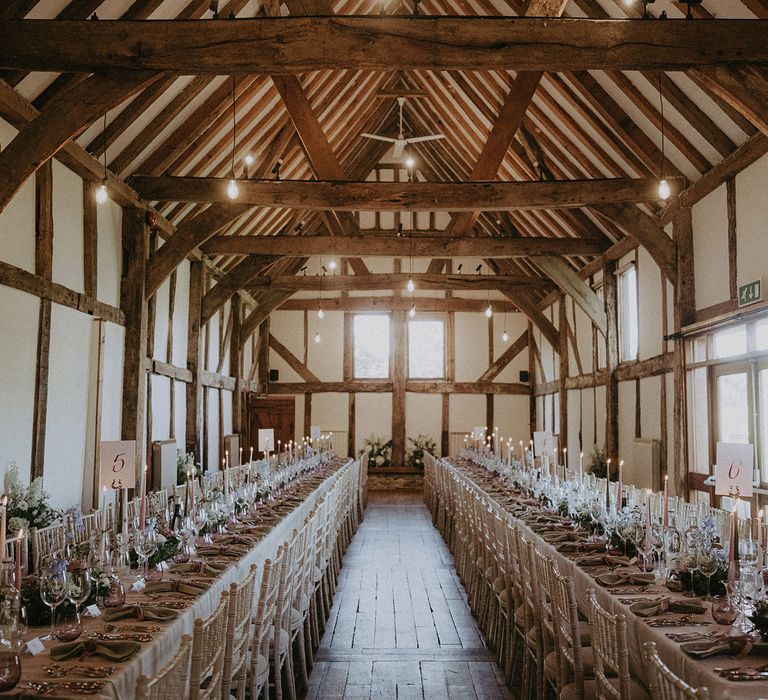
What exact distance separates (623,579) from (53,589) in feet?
9.17

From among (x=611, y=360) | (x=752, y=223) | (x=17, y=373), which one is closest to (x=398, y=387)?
(x=611, y=360)

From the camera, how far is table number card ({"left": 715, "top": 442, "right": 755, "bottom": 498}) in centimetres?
529

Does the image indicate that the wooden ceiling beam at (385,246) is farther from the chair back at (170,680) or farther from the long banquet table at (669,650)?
the chair back at (170,680)

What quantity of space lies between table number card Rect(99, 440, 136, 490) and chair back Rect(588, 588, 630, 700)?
166 inches

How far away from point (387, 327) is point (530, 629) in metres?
14.3

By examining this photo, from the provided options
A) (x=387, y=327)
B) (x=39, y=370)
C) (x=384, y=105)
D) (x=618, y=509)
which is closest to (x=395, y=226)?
(x=387, y=327)

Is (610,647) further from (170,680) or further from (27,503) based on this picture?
(27,503)

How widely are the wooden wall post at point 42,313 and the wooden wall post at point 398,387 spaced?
11496 millimetres

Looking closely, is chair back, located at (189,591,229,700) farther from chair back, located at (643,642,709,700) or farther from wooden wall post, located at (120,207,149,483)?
wooden wall post, located at (120,207,149,483)

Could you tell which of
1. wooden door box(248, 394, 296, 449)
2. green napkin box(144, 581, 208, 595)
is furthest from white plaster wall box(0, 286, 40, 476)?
wooden door box(248, 394, 296, 449)

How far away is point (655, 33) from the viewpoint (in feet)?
17.1

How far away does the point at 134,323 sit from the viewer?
9.16 metres

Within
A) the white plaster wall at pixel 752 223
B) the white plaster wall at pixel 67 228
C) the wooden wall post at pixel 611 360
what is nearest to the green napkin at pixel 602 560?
the white plaster wall at pixel 752 223

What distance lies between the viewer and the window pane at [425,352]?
60.3 feet
